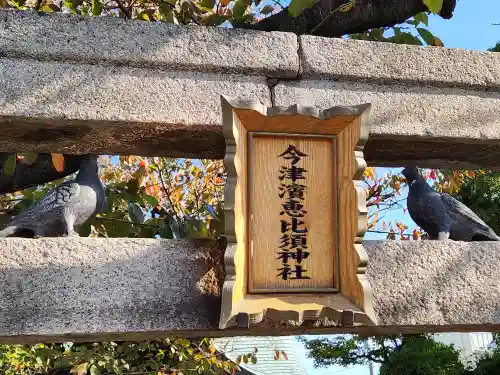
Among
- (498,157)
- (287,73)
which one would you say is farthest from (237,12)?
(498,157)

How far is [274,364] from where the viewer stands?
852 centimetres

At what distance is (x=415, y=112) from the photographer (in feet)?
6.32

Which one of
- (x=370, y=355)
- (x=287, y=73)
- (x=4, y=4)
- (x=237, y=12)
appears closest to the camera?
(x=287, y=73)

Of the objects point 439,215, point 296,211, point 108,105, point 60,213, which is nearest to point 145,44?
point 108,105

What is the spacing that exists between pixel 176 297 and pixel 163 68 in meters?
0.74

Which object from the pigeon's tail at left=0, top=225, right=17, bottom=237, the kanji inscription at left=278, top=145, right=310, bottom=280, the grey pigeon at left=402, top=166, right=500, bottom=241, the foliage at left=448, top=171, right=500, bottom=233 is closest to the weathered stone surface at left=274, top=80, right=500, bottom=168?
the grey pigeon at left=402, top=166, right=500, bottom=241

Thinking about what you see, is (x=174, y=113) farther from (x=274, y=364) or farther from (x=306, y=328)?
(x=274, y=364)

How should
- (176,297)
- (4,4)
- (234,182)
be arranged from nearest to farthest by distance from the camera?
(234,182) < (176,297) < (4,4)

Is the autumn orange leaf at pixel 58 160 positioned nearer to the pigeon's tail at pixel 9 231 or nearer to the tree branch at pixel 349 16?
the pigeon's tail at pixel 9 231

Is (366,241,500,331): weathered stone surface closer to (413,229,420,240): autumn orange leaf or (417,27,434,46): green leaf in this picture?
(417,27,434,46): green leaf

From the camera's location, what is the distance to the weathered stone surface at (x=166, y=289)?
160 centimetres

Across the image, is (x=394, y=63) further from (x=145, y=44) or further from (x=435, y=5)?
(x=145, y=44)

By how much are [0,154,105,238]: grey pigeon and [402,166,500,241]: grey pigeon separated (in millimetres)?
1132

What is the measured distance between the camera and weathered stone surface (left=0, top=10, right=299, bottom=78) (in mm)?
1717
